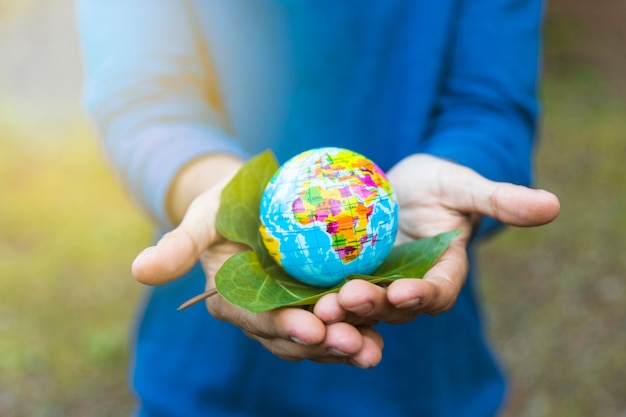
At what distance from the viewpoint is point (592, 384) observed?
4.04m

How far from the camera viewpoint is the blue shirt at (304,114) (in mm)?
2033

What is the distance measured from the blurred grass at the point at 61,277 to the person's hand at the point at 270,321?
2.87 meters

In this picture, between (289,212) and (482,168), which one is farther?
(482,168)

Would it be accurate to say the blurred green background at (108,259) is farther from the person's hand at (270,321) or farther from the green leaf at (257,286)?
the person's hand at (270,321)

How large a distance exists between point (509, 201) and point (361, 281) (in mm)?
441

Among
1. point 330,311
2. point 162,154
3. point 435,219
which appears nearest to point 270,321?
point 330,311

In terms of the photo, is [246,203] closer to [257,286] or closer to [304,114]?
[257,286]

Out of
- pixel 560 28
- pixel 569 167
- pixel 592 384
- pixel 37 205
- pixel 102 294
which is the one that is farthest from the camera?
pixel 560 28

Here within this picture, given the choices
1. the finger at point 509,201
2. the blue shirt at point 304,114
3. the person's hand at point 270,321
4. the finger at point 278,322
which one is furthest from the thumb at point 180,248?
the finger at point 509,201

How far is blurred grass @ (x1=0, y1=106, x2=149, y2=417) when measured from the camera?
4.16 m

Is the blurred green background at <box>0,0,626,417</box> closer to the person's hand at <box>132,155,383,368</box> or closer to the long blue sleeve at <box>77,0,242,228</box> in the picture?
the long blue sleeve at <box>77,0,242,228</box>

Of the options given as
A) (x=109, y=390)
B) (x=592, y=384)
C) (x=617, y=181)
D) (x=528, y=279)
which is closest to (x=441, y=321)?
(x=592, y=384)

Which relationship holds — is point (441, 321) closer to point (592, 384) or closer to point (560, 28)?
point (592, 384)

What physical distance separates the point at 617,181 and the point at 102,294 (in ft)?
15.4
